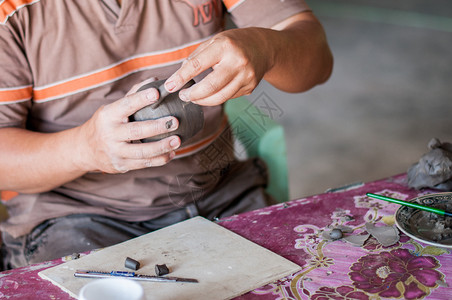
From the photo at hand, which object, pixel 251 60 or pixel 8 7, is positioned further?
pixel 8 7

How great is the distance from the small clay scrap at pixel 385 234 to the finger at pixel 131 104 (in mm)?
510

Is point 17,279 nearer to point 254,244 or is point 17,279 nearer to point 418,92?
point 254,244

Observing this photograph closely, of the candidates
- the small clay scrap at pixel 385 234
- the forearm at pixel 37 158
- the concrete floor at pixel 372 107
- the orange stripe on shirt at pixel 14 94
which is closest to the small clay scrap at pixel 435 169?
the small clay scrap at pixel 385 234

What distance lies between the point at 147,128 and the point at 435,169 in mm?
648

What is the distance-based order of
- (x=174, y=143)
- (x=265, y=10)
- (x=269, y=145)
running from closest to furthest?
(x=174, y=143), (x=265, y=10), (x=269, y=145)

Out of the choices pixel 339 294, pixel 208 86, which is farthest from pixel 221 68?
pixel 339 294

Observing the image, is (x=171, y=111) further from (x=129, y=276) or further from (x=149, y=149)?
(x=129, y=276)

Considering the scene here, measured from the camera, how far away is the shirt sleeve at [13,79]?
4.21ft

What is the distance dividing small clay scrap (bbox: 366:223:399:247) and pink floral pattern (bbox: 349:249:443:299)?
0.10 feet

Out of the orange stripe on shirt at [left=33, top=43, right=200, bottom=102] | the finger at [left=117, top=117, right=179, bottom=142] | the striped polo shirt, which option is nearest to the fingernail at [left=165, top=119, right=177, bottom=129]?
the finger at [left=117, top=117, right=179, bottom=142]

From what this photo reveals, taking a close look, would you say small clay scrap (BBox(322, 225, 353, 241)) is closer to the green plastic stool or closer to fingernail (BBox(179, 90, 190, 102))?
fingernail (BBox(179, 90, 190, 102))

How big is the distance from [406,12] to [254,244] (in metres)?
6.24

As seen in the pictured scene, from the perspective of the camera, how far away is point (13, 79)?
1.30 meters

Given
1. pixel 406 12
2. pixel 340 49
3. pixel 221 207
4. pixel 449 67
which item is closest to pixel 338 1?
pixel 406 12
